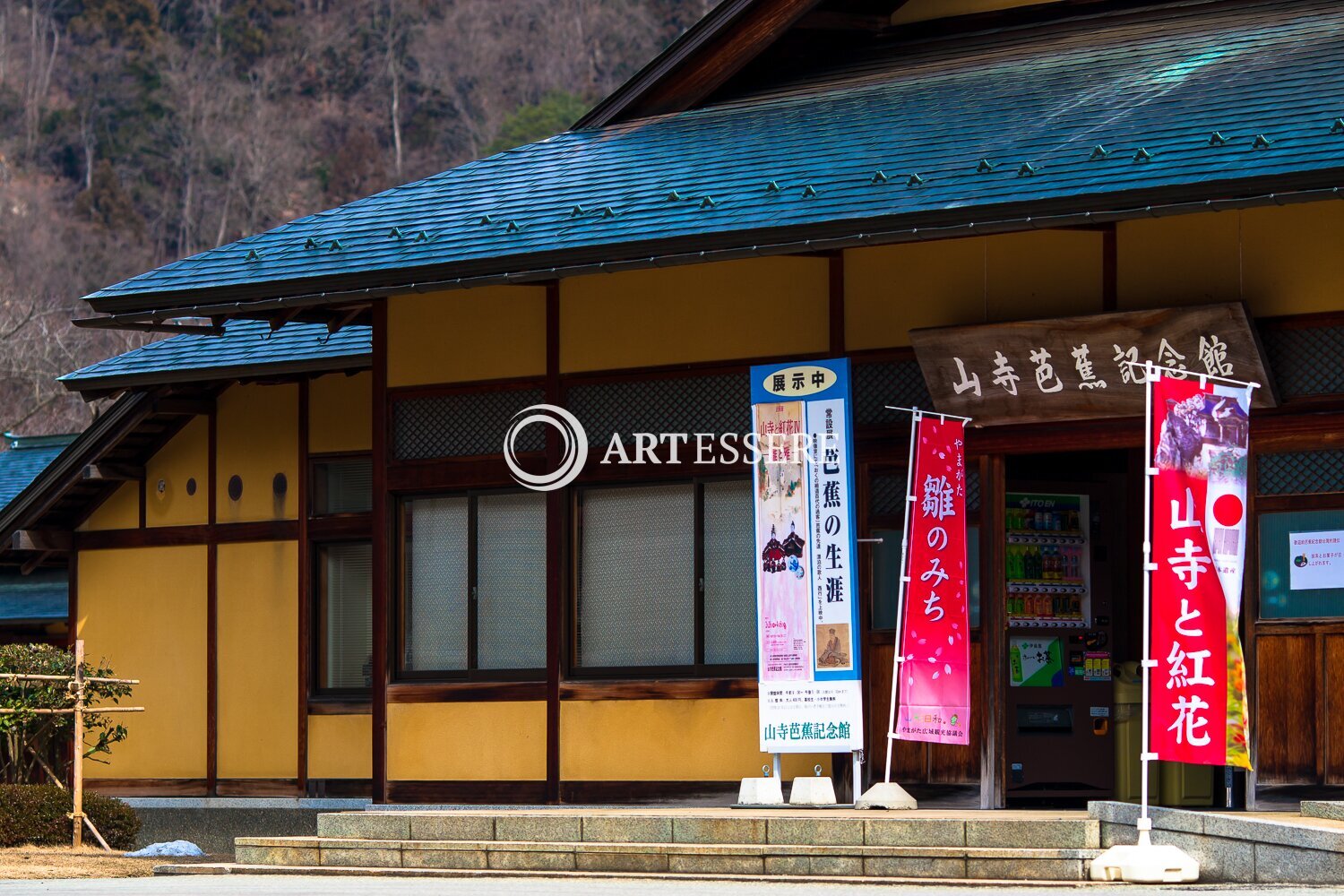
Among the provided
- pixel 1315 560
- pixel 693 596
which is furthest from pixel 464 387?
pixel 1315 560

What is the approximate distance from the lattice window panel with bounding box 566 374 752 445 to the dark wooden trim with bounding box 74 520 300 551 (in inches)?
177

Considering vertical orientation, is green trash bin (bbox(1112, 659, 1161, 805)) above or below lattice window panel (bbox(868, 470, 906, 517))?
below

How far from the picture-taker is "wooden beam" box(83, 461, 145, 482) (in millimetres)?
17250

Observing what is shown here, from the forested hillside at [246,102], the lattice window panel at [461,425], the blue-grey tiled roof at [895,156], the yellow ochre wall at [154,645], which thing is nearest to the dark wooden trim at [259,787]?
the yellow ochre wall at [154,645]

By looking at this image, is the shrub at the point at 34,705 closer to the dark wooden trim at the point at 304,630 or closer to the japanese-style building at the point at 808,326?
the dark wooden trim at the point at 304,630

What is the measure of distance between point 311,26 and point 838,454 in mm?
52507

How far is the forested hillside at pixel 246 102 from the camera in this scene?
52.2 m

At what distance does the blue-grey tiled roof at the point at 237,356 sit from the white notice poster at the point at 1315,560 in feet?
24.0

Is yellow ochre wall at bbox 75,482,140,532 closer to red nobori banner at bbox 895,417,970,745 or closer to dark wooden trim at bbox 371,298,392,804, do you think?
dark wooden trim at bbox 371,298,392,804

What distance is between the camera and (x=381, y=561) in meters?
13.4

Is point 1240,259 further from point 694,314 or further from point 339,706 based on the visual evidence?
point 339,706

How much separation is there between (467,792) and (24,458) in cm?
1093

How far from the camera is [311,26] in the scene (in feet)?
201

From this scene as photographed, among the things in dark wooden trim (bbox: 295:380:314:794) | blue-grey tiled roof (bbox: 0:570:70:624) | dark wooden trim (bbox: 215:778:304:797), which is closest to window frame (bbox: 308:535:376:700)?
dark wooden trim (bbox: 295:380:314:794)
